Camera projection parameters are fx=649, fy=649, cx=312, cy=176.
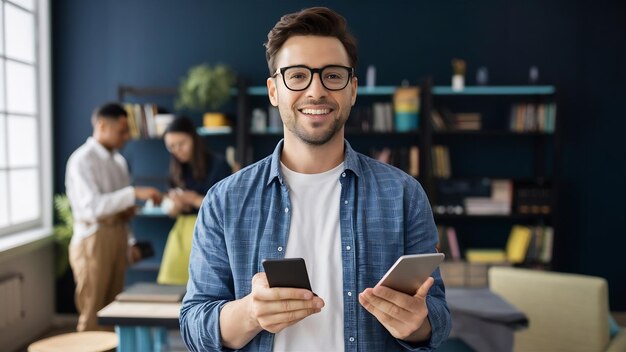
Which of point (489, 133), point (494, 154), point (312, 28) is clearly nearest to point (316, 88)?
point (312, 28)

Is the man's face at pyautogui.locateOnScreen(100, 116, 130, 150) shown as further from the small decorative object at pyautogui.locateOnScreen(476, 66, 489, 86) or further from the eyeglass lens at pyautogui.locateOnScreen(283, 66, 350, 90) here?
the eyeglass lens at pyautogui.locateOnScreen(283, 66, 350, 90)

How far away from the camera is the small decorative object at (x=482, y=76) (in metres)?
5.25

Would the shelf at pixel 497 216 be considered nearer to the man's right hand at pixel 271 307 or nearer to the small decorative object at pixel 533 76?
the small decorative object at pixel 533 76

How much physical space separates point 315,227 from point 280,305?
0.79 feet

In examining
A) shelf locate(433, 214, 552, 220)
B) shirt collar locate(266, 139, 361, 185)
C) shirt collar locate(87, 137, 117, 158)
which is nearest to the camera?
shirt collar locate(266, 139, 361, 185)

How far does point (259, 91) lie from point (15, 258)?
2210mm

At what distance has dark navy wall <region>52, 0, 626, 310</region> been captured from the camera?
547cm

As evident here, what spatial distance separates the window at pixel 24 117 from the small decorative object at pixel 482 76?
11.6ft

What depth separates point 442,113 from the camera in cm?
523

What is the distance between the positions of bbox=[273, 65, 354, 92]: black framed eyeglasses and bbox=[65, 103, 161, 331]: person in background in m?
2.88

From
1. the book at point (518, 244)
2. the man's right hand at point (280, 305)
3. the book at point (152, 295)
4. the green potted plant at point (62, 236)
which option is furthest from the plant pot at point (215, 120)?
the man's right hand at point (280, 305)

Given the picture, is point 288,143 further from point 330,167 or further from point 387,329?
point 387,329

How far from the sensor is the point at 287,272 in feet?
4.05

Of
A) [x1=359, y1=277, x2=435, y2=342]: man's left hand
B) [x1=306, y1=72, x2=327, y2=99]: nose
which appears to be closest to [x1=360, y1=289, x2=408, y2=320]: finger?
[x1=359, y1=277, x2=435, y2=342]: man's left hand
